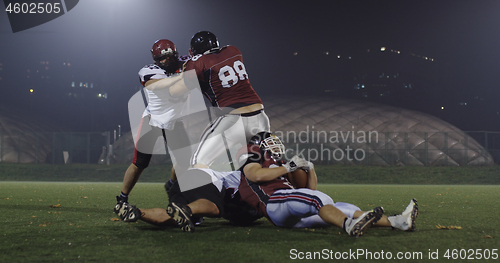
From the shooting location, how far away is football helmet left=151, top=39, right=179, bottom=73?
5066 mm

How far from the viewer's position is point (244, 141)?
13.7ft

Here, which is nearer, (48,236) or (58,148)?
(48,236)

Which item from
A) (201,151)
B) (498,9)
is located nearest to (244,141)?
(201,151)

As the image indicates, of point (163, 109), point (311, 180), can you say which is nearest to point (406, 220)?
point (311, 180)

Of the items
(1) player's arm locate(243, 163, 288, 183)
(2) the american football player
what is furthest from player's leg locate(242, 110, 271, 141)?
(1) player's arm locate(243, 163, 288, 183)

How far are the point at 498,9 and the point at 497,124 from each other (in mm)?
27413

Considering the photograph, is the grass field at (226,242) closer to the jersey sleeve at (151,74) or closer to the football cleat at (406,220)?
the football cleat at (406,220)

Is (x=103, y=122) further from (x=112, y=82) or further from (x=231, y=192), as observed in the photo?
(x=231, y=192)

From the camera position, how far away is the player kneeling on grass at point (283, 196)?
3299mm

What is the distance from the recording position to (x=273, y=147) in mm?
3645

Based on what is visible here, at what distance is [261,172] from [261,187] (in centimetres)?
19

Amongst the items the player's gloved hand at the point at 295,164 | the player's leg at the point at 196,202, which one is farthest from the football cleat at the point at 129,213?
the player's gloved hand at the point at 295,164

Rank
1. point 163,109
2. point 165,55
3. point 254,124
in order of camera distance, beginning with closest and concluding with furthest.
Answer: point 254,124
point 165,55
point 163,109

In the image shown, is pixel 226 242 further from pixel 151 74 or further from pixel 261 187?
pixel 151 74
